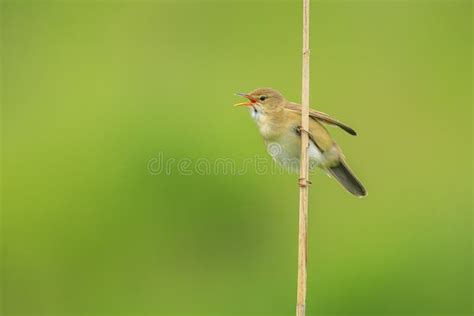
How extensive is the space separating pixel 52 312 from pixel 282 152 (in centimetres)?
306

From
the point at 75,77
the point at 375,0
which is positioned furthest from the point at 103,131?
the point at 375,0

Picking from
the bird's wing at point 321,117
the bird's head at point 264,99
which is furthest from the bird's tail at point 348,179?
the bird's head at point 264,99

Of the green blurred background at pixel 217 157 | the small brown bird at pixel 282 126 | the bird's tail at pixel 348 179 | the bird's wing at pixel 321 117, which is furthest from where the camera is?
the green blurred background at pixel 217 157

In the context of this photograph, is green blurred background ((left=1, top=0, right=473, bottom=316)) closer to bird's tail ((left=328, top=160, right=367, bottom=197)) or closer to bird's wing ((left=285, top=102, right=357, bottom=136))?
bird's tail ((left=328, top=160, right=367, bottom=197))

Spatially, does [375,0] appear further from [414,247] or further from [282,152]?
[282,152]

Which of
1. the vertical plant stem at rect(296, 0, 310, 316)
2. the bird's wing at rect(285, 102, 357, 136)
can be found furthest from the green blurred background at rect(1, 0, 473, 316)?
the vertical plant stem at rect(296, 0, 310, 316)

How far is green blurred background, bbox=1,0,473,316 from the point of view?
7.09 meters

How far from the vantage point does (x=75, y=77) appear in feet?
30.2

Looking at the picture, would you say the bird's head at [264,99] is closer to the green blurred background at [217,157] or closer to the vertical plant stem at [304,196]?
the vertical plant stem at [304,196]

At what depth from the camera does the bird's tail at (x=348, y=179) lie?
20.0ft

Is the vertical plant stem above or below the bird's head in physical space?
below

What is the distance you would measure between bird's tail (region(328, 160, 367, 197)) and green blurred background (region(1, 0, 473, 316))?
47.4 inches

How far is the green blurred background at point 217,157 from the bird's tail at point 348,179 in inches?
47.4

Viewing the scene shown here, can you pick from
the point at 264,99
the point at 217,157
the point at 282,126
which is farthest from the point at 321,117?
the point at 217,157
